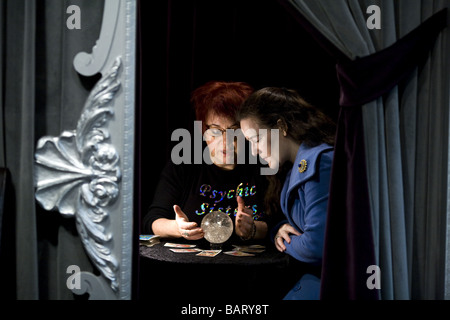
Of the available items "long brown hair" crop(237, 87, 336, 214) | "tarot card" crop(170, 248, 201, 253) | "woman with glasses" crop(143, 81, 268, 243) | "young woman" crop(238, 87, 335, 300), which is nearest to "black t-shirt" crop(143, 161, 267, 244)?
"woman with glasses" crop(143, 81, 268, 243)

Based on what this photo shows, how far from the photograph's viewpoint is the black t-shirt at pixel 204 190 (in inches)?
90.8

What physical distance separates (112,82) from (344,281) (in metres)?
1.22

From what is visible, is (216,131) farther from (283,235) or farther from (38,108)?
(38,108)

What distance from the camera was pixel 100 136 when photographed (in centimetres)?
162

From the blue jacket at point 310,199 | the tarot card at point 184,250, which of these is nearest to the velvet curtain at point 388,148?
the blue jacket at point 310,199

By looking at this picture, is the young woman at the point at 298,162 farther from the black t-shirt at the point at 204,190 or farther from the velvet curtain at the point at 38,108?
the velvet curtain at the point at 38,108

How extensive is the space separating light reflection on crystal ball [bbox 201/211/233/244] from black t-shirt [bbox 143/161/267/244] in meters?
0.28

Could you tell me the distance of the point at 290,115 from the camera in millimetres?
2020

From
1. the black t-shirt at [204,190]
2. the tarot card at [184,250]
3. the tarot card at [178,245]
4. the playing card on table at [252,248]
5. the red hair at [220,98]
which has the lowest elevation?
the playing card on table at [252,248]

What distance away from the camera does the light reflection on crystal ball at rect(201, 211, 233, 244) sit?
2.01m

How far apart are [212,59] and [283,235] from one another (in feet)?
3.88

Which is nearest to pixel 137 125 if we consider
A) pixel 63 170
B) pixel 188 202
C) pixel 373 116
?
pixel 63 170

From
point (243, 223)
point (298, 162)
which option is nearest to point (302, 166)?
point (298, 162)


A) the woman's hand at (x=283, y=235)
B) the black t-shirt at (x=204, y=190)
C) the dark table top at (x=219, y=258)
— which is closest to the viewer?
the dark table top at (x=219, y=258)
